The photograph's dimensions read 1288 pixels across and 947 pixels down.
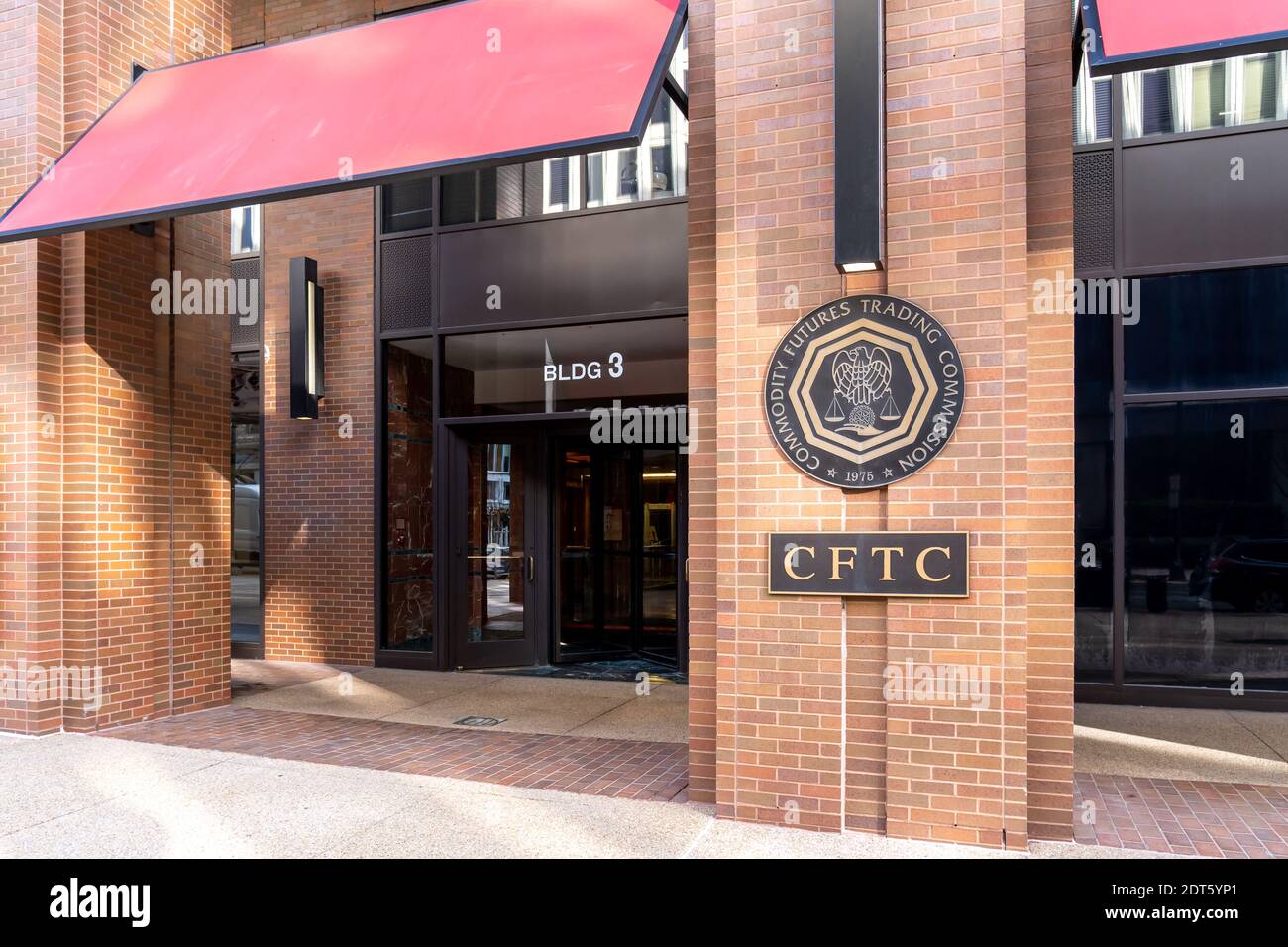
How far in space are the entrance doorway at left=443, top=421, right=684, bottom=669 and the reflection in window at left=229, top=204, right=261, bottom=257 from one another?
11.0 ft

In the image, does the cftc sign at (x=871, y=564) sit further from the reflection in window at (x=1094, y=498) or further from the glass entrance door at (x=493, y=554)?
the glass entrance door at (x=493, y=554)

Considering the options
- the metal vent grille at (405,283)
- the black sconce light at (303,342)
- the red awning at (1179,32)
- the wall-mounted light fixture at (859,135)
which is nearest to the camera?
the red awning at (1179,32)

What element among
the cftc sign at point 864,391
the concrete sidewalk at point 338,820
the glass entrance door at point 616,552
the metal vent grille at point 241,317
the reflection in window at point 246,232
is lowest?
the concrete sidewalk at point 338,820

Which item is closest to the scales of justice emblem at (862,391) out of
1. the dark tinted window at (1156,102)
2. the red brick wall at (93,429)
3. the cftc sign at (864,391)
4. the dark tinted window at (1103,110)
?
the cftc sign at (864,391)

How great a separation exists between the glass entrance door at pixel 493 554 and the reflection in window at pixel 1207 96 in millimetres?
6376

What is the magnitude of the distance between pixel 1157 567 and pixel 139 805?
7.77 metres

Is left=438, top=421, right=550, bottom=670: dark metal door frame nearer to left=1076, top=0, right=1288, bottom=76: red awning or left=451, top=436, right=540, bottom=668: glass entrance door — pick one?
left=451, top=436, right=540, bottom=668: glass entrance door

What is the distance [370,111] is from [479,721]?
4453 mm

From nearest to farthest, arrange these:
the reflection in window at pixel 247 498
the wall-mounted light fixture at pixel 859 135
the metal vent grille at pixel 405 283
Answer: the wall-mounted light fixture at pixel 859 135 < the metal vent grille at pixel 405 283 < the reflection in window at pixel 247 498

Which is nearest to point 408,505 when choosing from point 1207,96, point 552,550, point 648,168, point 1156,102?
point 552,550

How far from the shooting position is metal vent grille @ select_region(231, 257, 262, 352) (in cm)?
987

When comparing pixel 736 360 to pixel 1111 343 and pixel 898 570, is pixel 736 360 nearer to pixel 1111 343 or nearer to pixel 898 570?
pixel 898 570

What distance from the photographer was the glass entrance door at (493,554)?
9055mm

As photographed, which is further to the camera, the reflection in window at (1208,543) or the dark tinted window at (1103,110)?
the dark tinted window at (1103,110)
